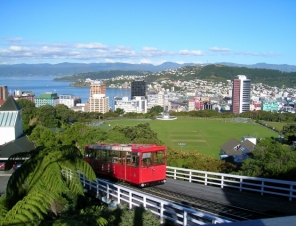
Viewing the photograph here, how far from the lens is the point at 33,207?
16.2 feet

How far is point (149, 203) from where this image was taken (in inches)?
337

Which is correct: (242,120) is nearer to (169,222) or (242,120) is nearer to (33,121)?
(33,121)

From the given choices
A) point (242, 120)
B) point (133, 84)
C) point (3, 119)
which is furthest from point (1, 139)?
point (133, 84)

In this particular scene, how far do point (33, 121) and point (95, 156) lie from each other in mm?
35291

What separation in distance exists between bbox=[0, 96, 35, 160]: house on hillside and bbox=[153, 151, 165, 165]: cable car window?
1608 cm

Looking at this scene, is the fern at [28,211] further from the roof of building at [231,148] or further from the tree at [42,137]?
the roof of building at [231,148]

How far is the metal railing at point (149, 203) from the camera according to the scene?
704 cm

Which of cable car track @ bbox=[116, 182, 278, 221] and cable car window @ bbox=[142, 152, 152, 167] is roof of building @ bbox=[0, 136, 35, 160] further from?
cable car track @ bbox=[116, 182, 278, 221]

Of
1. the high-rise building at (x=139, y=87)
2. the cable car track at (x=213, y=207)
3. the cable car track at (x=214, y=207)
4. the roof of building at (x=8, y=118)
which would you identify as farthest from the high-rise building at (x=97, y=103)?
the cable car track at (x=214, y=207)

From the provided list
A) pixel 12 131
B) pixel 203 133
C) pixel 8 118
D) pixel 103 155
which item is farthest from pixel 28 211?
pixel 203 133

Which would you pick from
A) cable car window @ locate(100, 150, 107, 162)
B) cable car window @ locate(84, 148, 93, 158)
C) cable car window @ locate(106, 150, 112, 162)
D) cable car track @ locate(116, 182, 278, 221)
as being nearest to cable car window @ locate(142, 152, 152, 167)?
cable car track @ locate(116, 182, 278, 221)

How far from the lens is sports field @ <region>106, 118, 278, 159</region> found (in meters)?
53.5

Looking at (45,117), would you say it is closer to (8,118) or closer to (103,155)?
(8,118)

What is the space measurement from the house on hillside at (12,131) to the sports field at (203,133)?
78.2 feet
